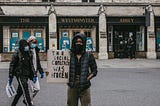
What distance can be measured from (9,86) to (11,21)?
24833 mm

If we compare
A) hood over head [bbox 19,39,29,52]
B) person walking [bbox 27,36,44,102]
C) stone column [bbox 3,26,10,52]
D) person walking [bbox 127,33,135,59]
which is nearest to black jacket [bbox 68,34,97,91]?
hood over head [bbox 19,39,29,52]

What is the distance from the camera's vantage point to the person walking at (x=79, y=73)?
25.2 ft

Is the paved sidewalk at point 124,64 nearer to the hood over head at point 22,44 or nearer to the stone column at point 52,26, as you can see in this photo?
the stone column at point 52,26

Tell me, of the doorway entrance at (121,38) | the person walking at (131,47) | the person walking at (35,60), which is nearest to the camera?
the person walking at (35,60)

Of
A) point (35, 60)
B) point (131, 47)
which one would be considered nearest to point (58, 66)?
point (35, 60)

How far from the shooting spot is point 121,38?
120ft

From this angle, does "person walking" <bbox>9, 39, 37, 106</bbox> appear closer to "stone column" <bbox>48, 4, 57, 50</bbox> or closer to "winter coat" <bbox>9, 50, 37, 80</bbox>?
"winter coat" <bbox>9, 50, 37, 80</bbox>

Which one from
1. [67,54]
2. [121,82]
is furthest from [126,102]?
[121,82]

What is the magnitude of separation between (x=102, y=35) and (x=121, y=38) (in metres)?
2.16

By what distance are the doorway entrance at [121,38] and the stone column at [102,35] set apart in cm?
126

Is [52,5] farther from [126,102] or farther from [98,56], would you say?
[126,102]

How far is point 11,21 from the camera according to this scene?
34688mm

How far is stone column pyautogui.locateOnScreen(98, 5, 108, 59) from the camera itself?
115 ft

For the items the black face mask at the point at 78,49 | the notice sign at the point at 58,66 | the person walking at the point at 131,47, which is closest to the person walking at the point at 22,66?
the notice sign at the point at 58,66
